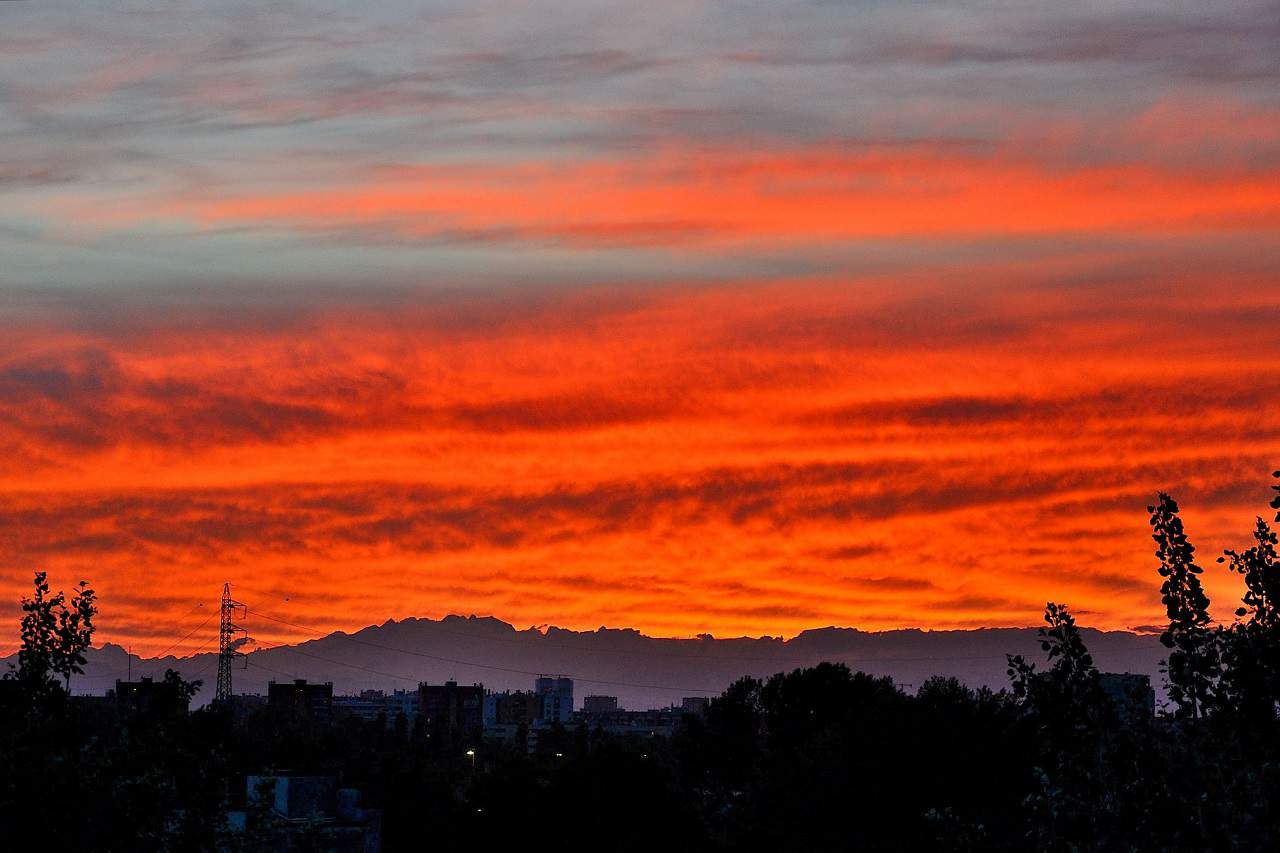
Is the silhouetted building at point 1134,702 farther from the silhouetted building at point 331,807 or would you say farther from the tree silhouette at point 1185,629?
the silhouetted building at point 331,807

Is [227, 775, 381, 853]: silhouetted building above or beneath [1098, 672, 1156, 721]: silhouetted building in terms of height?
beneath

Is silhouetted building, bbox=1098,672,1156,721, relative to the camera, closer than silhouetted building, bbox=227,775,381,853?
Yes

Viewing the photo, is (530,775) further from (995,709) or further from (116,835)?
(116,835)

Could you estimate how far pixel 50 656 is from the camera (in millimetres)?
22297

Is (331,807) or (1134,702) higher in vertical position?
(1134,702)

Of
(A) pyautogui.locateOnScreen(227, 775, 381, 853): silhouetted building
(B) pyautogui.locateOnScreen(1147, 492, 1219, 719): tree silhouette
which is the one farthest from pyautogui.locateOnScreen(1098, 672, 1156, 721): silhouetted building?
(A) pyautogui.locateOnScreen(227, 775, 381, 853): silhouetted building

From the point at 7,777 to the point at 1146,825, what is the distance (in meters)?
12.9

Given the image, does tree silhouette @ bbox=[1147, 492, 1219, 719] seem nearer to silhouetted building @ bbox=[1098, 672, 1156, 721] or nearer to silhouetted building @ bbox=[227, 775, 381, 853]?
silhouetted building @ bbox=[1098, 672, 1156, 721]

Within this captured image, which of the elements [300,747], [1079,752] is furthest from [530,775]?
[1079,752]

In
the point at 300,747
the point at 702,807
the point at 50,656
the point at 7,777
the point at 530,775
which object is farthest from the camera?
the point at 300,747

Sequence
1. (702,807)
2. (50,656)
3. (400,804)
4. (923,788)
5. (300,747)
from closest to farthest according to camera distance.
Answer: (50,656) → (923,788) → (400,804) → (702,807) → (300,747)

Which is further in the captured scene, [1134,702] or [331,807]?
[331,807]

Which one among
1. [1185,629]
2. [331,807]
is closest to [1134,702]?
[1185,629]

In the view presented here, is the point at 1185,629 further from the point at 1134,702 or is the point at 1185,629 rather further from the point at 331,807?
the point at 331,807
